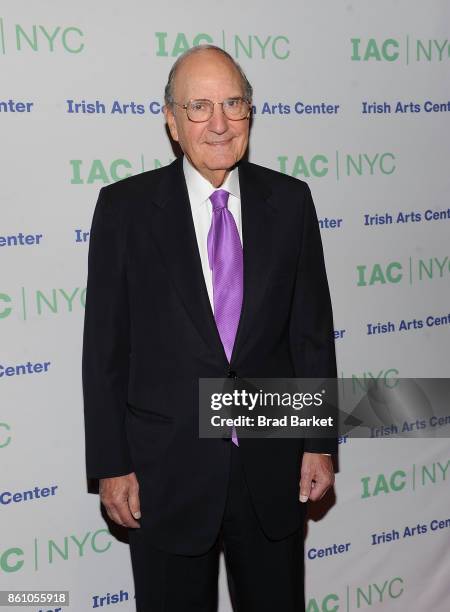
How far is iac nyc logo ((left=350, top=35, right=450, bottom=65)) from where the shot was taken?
2.83 metres

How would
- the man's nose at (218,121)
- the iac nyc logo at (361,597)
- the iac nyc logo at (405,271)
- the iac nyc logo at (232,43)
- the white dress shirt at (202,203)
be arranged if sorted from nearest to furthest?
1. the man's nose at (218,121)
2. the white dress shirt at (202,203)
3. the iac nyc logo at (232,43)
4. the iac nyc logo at (405,271)
5. the iac nyc logo at (361,597)

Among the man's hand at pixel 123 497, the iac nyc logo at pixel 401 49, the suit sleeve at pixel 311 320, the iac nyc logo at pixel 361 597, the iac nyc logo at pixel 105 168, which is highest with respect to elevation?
the iac nyc logo at pixel 401 49

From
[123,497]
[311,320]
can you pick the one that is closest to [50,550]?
[123,497]

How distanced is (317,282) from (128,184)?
0.60 meters

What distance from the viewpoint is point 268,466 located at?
206 cm

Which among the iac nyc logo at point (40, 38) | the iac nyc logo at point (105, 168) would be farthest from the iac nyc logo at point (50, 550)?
the iac nyc logo at point (40, 38)

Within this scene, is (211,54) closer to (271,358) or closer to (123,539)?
(271,358)

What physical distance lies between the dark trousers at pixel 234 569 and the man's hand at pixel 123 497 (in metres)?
0.06

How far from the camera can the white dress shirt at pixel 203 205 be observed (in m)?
2.04

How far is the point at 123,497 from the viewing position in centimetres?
207

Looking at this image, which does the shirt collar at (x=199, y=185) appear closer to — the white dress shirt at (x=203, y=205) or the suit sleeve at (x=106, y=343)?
the white dress shirt at (x=203, y=205)

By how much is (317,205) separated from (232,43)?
0.66 m

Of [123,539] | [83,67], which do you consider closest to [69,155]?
[83,67]
